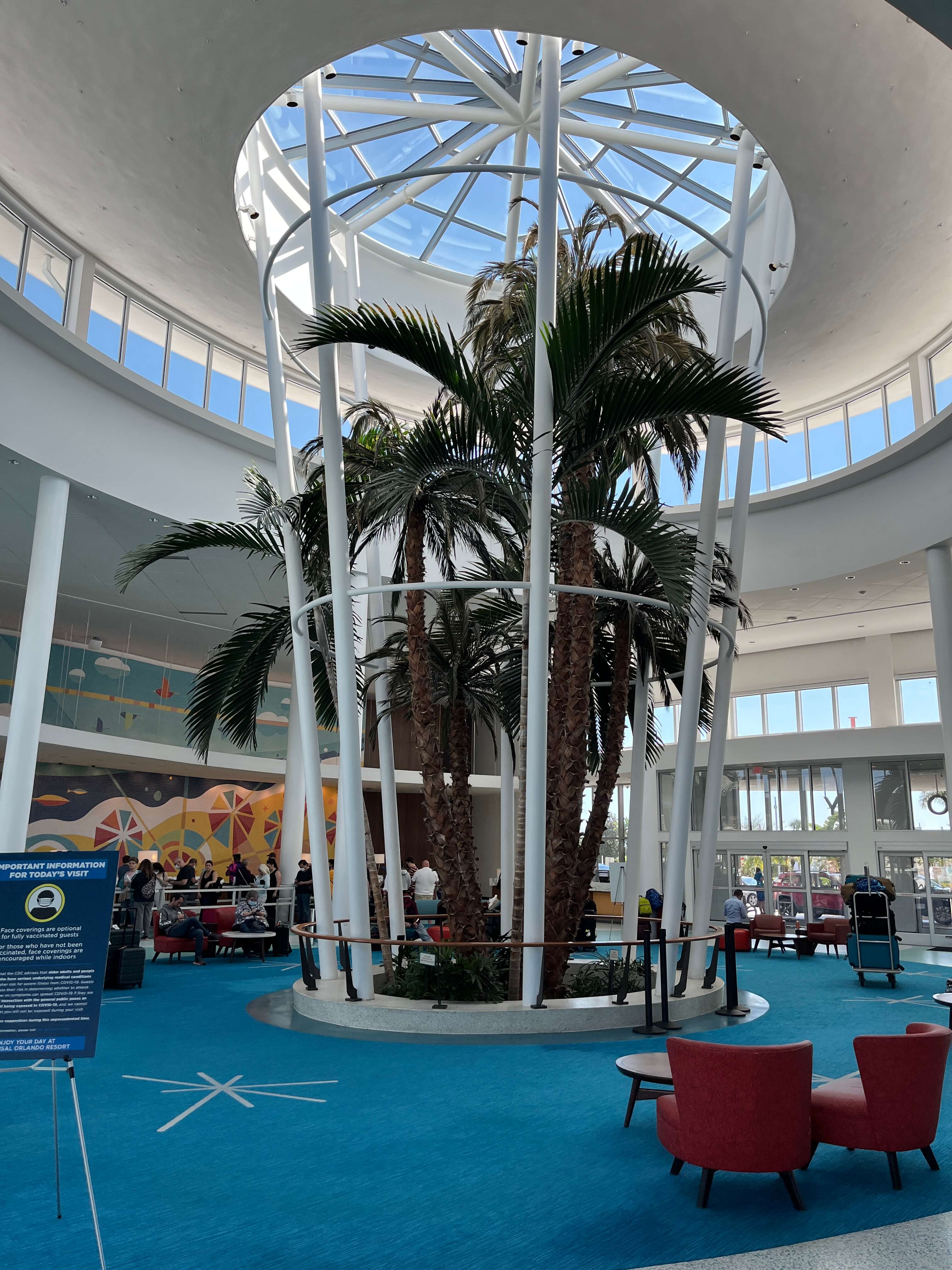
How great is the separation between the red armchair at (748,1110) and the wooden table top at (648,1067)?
0.68 meters

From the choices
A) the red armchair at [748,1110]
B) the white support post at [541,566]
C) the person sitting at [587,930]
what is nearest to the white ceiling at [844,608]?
the person sitting at [587,930]

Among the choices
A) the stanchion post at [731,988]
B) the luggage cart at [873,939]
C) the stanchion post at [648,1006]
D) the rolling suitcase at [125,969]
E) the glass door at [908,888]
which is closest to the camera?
the stanchion post at [648,1006]

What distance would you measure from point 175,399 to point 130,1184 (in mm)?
14559

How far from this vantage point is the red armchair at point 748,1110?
15.1 feet

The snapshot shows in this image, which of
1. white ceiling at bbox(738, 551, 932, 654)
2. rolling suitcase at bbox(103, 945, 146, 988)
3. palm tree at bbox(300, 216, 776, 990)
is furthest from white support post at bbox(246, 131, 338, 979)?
white ceiling at bbox(738, 551, 932, 654)

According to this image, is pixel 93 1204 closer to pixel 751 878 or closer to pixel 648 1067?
pixel 648 1067

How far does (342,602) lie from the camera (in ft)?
31.8

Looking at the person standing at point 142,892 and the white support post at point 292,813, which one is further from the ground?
the white support post at point 292,813

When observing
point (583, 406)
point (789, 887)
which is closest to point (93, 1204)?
point (583, 406)

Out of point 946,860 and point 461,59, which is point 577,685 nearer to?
point 461,59

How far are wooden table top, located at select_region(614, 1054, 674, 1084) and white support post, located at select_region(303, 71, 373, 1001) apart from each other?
13.2 feet

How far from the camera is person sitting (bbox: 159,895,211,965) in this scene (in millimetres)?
15594

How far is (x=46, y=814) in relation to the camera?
21719 millimetres

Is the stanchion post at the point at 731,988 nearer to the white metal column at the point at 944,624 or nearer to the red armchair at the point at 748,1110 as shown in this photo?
the red armchair at the point at 748,1110
